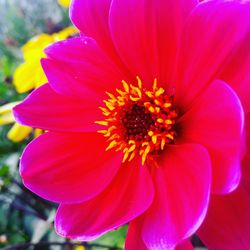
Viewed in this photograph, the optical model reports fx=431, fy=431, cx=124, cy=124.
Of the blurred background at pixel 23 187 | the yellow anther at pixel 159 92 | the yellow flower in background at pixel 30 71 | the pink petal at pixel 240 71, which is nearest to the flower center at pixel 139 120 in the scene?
the yellow anther at pixel 159 92

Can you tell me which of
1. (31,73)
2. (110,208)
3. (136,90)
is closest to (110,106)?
(136,90)

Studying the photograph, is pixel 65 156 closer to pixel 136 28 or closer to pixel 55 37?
pixel 136 28

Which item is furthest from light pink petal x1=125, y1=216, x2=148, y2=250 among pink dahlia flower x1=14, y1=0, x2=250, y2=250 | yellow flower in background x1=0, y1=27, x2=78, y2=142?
yellow flower in background x1=0, y1=27, x2=78, y2=142

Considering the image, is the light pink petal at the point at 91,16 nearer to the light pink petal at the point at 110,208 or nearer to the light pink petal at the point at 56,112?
the light pink petal at the point at 56,112

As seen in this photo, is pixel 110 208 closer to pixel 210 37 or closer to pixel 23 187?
pixel 210 37

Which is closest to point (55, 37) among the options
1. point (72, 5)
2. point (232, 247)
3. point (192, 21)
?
point (72, 5)

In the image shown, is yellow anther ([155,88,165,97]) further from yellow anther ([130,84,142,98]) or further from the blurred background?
the blurred background
